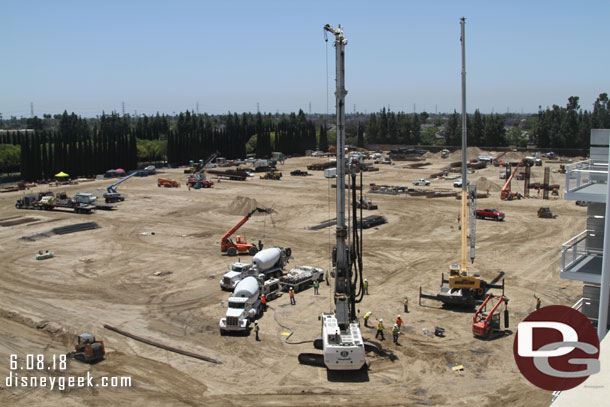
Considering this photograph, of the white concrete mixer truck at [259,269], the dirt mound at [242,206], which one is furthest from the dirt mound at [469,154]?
the white concrete mixer truck at [259,269]

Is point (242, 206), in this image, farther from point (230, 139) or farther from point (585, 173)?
point (230, 139)

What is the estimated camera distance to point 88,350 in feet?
74.0

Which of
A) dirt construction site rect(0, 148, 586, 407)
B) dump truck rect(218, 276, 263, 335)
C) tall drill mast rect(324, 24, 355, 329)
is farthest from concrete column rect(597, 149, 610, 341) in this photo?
dump truck rect(218, 276, 263, 335)

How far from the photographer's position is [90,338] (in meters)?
23.0

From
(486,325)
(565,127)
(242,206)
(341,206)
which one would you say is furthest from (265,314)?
(565,127)

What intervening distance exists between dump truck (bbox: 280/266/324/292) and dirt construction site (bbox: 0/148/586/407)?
111 cm

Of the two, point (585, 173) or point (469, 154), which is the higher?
point (585, 173)

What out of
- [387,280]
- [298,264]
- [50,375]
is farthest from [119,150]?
[50,375]

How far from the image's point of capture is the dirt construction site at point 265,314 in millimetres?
20309

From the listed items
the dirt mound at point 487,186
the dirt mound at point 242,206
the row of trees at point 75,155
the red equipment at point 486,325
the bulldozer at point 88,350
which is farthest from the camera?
the row of trees at point 75,155

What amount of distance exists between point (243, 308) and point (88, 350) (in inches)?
278

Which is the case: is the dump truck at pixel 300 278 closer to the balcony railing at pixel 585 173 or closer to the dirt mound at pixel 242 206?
the balcony railing at pixel 585 173

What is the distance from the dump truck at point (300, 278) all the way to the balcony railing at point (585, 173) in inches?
751

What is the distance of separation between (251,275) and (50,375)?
39.9 feet
